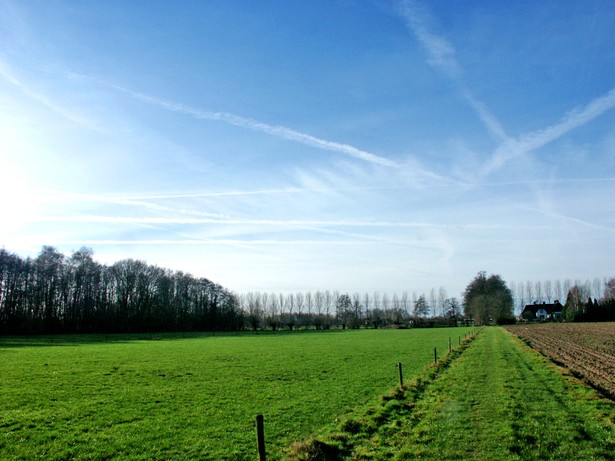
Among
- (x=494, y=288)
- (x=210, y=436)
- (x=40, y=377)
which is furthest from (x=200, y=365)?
(x=494, y=288)

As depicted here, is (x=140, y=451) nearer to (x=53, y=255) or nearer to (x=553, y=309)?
(x=53, y=255)

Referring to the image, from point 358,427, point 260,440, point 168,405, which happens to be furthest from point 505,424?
point 168,405

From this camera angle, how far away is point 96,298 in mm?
121125

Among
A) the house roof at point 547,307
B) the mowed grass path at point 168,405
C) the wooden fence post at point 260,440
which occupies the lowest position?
the house roof at point 547,307

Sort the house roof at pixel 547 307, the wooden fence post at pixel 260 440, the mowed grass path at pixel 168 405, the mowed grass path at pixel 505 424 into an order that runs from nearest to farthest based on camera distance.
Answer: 1. the wooden fence post at pixel 260 440
2. the mowed grass path at pixel 505 424
3. the mowed grass path at pixel 168 405
4. the house roof at pixel 547 307

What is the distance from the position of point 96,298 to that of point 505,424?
127930 mm

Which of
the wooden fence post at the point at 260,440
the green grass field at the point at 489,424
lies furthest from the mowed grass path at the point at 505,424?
the wooden fence post at the point at 260,440

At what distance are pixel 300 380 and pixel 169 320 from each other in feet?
393

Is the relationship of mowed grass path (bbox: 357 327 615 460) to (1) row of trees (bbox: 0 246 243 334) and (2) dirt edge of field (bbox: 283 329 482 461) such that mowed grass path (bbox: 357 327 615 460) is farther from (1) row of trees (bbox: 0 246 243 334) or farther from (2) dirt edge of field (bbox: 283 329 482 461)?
(1) row of trees (bbox: 0 246 243 334)

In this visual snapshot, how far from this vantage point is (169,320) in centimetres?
13462

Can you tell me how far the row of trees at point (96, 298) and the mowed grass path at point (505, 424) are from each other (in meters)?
108

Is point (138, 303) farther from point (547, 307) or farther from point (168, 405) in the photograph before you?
point (547, 307)

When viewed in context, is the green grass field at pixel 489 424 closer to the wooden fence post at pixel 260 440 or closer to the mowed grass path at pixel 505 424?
the mowed grass path at pixel 505 424

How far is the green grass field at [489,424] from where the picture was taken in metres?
10.7
